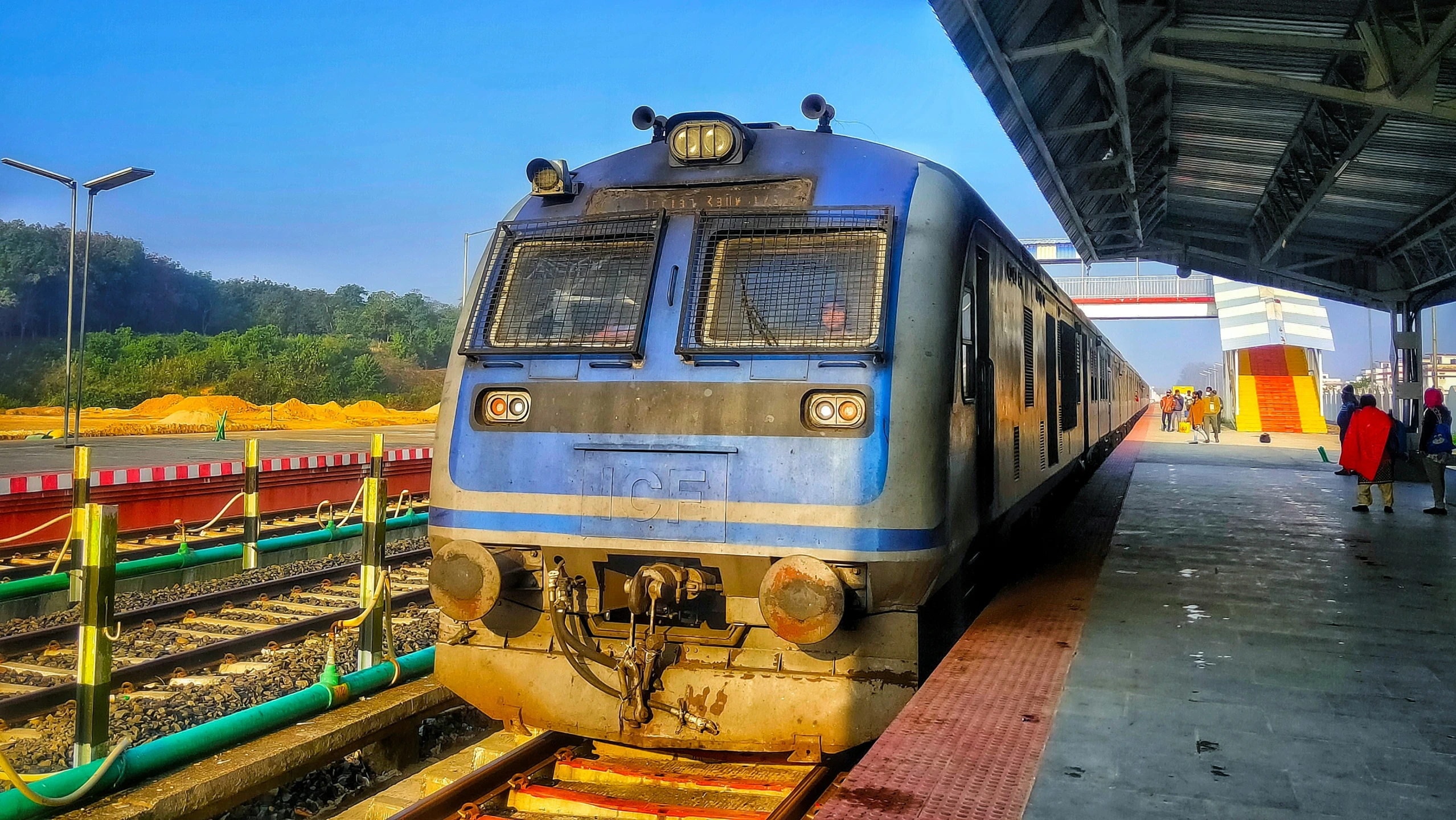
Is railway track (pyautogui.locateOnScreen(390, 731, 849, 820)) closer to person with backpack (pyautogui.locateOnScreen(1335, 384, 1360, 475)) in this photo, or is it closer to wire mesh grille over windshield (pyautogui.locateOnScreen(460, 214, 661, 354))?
wire mesh grille over windshield (pyautogui.locateOnScreen(460, 214, 661, 354))

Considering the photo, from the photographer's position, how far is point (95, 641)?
178 inches

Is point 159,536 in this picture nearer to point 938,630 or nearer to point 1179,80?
point 938,630

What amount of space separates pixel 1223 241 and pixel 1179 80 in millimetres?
10626

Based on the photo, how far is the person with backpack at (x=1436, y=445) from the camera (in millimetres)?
11836

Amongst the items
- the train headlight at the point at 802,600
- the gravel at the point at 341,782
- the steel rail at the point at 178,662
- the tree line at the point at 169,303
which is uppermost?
the tree line at the point at 169,303

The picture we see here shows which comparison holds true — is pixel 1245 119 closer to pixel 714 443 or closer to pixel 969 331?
pixel 969 331

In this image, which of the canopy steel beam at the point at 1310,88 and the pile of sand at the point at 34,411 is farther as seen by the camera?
the pile of sand at the point at 34,411

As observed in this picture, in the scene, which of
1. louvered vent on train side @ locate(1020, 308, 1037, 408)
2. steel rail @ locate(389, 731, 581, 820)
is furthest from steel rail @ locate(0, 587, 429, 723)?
louvered vent on train side @ locate(1020, 308, 1037, 408)

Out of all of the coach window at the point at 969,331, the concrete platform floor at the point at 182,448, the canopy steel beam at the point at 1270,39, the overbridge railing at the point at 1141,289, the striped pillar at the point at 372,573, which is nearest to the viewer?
the coach window at the point at 969,331

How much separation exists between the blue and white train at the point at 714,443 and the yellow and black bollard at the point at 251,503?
6010mm

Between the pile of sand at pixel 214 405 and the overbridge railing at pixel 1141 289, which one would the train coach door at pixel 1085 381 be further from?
the overbridge railing at pixel 1141 289

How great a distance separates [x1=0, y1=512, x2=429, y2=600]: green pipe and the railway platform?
14.6 ft

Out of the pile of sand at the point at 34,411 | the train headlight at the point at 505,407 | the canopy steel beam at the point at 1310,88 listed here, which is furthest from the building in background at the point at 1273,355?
the pile of sand at the point at 34,411

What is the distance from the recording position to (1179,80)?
10953 millimetres
